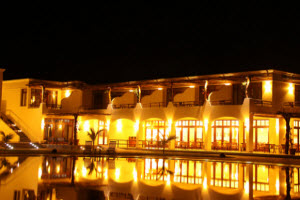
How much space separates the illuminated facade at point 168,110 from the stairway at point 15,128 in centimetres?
96

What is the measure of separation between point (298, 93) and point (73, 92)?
19680 mm

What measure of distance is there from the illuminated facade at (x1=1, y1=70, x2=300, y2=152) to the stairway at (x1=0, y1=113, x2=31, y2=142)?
0.96m

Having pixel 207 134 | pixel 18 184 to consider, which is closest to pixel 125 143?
pixel 207 134

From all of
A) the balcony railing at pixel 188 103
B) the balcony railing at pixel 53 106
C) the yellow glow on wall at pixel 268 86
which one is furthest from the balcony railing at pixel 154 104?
the yellow glow on wall at pixel 268 86

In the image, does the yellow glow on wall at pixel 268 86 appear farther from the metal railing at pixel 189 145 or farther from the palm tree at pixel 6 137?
the palm tree at pixel 6 137

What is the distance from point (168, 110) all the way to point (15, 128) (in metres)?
13.5

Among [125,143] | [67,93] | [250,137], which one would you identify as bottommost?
[125,143]

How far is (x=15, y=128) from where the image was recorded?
3866 cm

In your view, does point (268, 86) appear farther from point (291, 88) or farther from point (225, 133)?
point (225, 133)

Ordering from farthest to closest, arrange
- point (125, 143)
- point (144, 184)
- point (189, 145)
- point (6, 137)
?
point (125, 143) → point (6, 137) → point (189, 145) → point (144, 184)

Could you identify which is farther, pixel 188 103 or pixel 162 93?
pixel 162 93

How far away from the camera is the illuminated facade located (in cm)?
3178

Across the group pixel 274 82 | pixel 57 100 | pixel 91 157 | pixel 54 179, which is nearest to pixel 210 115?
pixel 274 82

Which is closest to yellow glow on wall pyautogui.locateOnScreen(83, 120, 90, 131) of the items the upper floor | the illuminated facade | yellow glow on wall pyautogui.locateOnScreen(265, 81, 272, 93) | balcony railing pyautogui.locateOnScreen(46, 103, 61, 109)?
the illuminated facade
